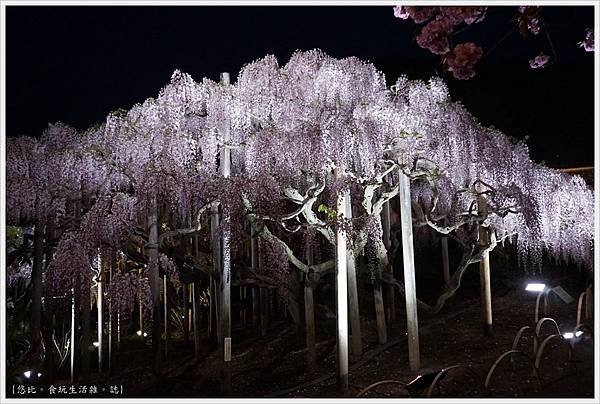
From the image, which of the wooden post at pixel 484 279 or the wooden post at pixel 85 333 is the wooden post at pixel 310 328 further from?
the wooden post at pixel 85 333

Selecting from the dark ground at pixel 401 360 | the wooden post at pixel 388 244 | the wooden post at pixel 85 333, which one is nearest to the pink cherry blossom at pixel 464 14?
the dark ground at pixel 401 360

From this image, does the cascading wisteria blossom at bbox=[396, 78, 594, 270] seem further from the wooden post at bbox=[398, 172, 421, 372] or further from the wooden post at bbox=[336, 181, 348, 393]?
the wooden post at bbox=[336, 181, 348, 393]

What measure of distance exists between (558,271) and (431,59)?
9519 mm

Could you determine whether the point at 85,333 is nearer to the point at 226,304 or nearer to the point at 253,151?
the point at 226,304

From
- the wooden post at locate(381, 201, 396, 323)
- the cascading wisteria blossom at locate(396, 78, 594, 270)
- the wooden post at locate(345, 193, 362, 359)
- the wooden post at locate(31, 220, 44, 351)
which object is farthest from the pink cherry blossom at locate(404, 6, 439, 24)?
the wooden post at locate(31, 220, 44, 351)

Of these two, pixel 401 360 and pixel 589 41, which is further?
pixel 401 360

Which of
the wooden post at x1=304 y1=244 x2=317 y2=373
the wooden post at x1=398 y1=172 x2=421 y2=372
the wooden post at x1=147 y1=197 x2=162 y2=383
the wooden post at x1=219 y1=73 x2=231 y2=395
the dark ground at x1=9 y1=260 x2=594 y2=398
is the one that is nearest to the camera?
the dark ground at x1=9 y1=260 x2=594 y2=398

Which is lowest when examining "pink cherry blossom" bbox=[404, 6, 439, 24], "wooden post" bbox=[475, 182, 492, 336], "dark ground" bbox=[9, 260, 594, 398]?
"dark ground" bbox=[9, 260, 594, 398]

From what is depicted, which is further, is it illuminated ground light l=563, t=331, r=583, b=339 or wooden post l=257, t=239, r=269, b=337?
wooden post l=257, t=239, r=269, b=337

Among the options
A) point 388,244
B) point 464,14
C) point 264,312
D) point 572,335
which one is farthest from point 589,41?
point 264,312

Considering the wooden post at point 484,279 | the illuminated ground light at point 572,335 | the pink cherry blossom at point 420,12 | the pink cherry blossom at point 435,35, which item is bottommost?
the illuminated ground light at point 572,335

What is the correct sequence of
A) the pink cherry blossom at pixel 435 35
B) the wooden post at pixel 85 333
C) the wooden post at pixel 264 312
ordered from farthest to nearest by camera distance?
the wooden post at pixel 264 312, the wooden post at pixel 85 333, the pink cherry blossom at pixel 435 35

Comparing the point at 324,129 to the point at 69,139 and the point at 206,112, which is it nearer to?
the point at 206,112

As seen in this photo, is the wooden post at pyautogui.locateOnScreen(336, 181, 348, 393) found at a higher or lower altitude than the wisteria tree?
lower
